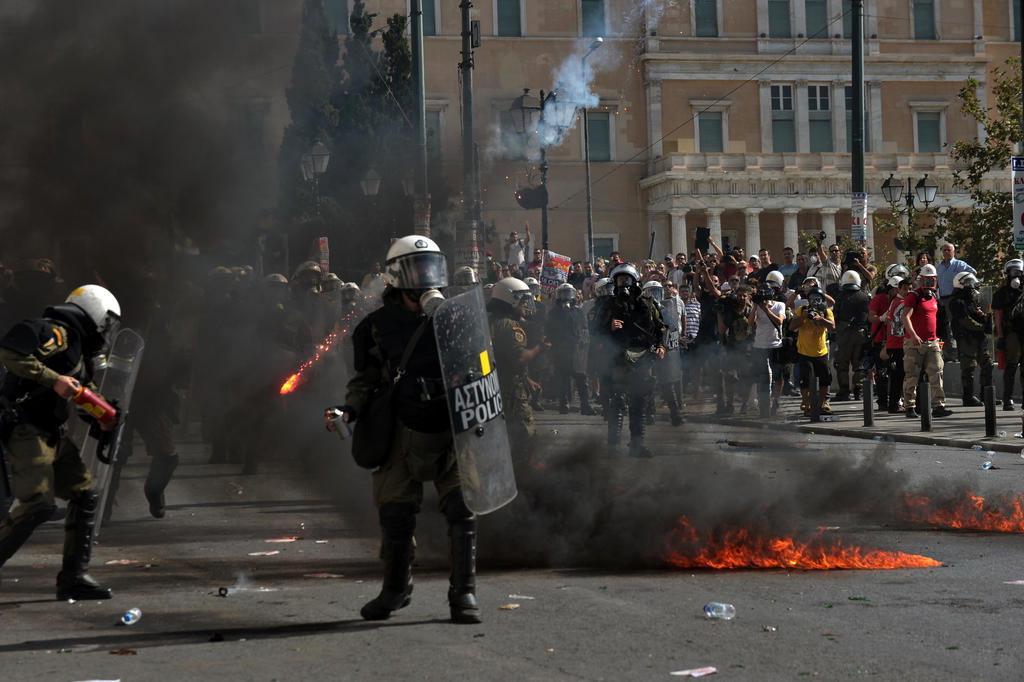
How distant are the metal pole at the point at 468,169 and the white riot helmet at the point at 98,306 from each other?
27.2 feet

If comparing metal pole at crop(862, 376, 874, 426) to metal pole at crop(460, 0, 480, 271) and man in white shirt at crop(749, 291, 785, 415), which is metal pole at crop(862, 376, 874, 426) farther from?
metal pole at crop(460, 0, 480, 271)

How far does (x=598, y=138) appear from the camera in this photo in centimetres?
3322

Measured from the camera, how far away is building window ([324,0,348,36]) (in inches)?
541

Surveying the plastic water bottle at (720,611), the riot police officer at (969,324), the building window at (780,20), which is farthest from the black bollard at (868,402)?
the building window at (780,20)

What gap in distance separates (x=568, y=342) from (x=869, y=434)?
458 cm

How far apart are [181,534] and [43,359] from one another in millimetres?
2688

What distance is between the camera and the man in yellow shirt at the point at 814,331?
56.0ft

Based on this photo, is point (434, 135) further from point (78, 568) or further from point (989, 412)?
point (78, 568)

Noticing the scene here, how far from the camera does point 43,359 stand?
688 cm

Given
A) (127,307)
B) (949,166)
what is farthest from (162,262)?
(949,166)

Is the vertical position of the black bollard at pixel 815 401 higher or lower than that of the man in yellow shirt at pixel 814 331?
lower

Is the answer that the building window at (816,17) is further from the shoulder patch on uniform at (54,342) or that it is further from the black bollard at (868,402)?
the shoulder patch on uniform at (54,342)

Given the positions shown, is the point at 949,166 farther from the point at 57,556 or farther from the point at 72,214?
the point at 57,556

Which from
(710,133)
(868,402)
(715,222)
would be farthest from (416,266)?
(710,133)
